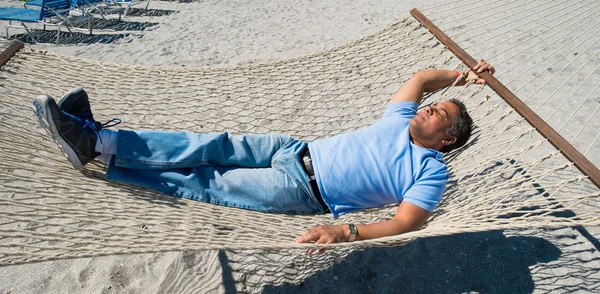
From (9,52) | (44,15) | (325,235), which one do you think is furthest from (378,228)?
(44,15)

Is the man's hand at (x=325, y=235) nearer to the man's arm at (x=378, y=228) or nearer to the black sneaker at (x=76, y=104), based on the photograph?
the man's arm at (x=378, y=228)

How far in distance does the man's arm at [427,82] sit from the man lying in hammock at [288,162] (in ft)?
0.59

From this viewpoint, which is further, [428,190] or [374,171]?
[374,171]

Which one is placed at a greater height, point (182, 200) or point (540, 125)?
point (540, 125)

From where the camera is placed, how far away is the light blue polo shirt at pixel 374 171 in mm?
1646

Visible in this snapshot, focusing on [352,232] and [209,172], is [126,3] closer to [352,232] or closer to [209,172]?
[209,172]

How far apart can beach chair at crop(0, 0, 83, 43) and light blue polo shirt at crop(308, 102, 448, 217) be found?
3.93m

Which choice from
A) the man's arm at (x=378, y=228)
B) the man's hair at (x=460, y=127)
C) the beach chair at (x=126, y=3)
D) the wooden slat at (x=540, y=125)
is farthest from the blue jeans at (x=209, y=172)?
the beach chair at (x=126, y=3)

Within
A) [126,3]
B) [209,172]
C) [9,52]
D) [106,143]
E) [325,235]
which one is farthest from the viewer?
[126,3]

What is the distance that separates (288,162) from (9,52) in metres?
1.55

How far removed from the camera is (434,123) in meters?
1.68

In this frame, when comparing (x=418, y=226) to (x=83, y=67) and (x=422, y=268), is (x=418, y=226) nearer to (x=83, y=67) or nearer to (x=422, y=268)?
(x=422, y=268)

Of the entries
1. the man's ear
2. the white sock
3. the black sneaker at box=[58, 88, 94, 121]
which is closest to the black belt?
the man's ear

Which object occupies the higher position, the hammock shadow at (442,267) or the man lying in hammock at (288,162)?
the man lying in hammock at (288,162)
